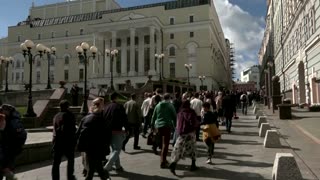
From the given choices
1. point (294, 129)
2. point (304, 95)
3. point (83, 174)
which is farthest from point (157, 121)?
point (304, 95)

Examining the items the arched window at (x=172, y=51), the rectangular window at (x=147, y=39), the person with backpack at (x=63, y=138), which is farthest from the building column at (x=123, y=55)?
the person with backpack at (x=63, y=138)

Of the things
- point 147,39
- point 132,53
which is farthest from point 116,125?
point 147,39

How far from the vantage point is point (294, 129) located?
17.8 metres

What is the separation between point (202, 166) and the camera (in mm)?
9875

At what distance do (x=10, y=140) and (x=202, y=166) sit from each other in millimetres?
4789

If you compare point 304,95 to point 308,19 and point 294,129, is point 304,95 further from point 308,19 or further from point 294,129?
point 294,129

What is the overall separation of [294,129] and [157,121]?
9.80 meters

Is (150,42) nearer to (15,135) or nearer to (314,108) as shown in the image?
(314,108)

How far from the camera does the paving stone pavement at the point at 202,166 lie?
8.79 m

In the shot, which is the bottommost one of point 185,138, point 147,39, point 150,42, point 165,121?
point 185,138

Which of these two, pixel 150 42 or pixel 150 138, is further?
pixel 150 42

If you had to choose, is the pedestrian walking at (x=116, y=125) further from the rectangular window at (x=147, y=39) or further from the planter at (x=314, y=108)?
the rectangular window at (x=147, y=39)

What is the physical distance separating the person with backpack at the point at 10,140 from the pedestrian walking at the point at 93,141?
1104 mm

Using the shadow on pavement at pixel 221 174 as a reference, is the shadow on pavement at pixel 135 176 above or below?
below
